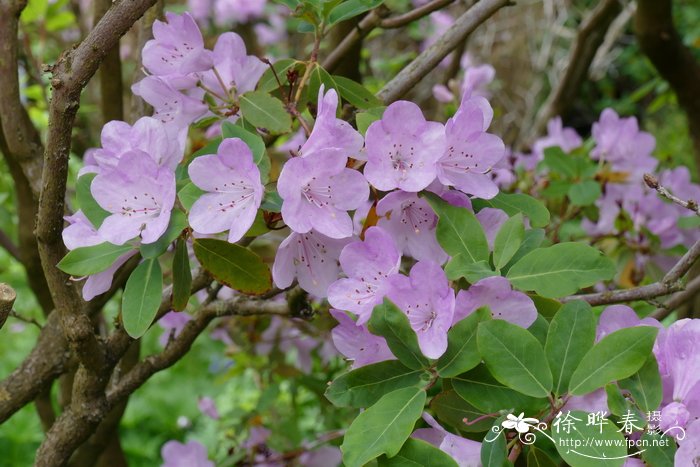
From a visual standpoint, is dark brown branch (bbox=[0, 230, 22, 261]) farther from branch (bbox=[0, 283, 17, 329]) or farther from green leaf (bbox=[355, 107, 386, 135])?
green leaf (bbox=[355, 107, 386, 135])

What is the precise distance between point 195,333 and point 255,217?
390mm

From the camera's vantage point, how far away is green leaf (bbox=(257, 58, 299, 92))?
3.51ft

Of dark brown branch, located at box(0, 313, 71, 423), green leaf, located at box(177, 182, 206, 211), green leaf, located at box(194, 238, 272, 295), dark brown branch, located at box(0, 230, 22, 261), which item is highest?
green leaf, located at box(177, 182, 206, 211)

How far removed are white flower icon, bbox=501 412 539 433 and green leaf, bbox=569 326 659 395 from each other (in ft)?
0.17

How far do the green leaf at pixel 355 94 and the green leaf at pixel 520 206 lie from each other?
220mm

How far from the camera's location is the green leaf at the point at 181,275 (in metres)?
0.92

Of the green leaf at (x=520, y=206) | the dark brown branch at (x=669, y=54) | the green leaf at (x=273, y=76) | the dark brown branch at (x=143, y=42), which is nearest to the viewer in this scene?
the green leaf at (x=520, y=206)

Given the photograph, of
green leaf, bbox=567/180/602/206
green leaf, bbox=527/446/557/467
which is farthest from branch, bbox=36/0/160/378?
green leaf, bbox=567/180/602/206

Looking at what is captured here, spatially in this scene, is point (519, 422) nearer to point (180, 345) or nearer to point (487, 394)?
point (487, 394)

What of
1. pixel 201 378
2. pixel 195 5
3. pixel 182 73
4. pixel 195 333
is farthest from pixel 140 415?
pixel 182 73

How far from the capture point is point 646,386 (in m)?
0.78

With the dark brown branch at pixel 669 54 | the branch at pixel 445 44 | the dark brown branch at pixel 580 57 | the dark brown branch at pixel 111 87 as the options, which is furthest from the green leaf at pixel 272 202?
the dark brown branch at pixel 580 57

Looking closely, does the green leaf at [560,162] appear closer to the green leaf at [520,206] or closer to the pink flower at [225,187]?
the green leaf at [520,206]

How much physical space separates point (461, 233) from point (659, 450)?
11.7 inches
